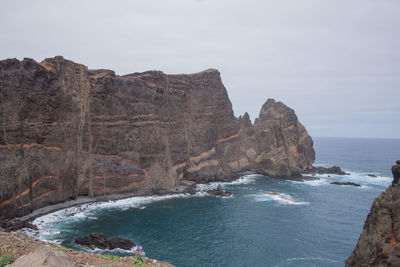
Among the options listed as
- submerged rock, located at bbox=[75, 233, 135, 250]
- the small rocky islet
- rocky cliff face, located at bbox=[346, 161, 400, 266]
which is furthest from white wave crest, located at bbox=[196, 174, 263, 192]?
rocky cliff face, located at bbox=[346, 161, 400, 266]

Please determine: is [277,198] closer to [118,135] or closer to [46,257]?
[118,135]

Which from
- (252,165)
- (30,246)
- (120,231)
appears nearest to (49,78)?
(120,231)

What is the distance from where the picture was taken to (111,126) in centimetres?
6775

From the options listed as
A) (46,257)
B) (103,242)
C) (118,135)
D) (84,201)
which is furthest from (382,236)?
(118,135)

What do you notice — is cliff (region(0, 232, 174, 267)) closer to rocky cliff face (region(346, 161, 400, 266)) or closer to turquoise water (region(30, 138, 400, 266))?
rocky cliff face (region(346, 161, 400, 266))

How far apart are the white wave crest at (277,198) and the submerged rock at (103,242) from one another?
125 feet

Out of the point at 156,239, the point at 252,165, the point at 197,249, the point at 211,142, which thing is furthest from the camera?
the point at 252,165

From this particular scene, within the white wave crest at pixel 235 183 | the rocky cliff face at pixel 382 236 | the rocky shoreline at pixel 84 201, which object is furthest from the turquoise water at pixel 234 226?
the rocky cliff face at pixel 382 236

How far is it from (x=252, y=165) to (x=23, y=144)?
7769 centimetres

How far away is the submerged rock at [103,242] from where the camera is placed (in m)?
38.6

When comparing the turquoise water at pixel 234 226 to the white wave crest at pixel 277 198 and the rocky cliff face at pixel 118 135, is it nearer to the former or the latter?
the white wave crest at pixel 277 198

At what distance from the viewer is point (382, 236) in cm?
1920

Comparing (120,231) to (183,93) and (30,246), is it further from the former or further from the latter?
(183,93)

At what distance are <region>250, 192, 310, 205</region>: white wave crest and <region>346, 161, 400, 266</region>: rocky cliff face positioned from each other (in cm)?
4627
